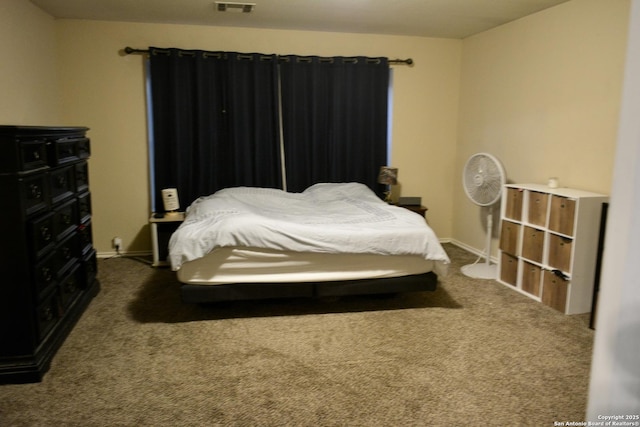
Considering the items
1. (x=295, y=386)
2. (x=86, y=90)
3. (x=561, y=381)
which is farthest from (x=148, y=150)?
(x=561, y=381)

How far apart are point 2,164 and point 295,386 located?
1739 mm

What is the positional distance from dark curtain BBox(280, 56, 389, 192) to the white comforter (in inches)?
46.9

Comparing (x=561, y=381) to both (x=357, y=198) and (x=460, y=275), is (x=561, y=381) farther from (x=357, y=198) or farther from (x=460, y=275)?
(x=357, y=198)

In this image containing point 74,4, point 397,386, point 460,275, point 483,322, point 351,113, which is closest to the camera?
point 397,386

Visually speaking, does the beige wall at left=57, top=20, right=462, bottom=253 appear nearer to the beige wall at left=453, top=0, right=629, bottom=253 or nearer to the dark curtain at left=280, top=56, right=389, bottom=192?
the dark curtain at left=280, top=56, right=389, bottom=192

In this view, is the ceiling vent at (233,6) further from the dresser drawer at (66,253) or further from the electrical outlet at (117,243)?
the electrical outlet at (117,243)

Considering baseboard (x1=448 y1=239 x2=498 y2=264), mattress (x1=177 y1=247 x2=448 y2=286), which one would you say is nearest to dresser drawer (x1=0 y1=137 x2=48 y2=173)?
mattress (x1=177 y1=247 x2=448 y2=286)

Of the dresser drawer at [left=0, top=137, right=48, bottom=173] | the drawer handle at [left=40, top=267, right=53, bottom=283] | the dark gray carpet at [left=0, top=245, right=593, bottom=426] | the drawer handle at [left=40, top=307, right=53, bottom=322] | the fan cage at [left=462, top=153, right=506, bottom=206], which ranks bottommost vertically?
the dark gray carpet at [left=0, top=245, right=593, bottom=426]

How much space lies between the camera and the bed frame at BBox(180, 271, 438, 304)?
3006 mm

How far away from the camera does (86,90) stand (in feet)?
14.3

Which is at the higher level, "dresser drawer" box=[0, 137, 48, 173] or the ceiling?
the ceiling

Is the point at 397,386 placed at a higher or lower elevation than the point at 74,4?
lower

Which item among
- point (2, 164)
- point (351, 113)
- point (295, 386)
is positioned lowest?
point (295, 386)

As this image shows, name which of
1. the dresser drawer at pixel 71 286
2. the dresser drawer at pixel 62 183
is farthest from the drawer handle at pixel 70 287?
the dresser drawer at pixel 62 183
